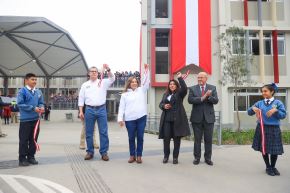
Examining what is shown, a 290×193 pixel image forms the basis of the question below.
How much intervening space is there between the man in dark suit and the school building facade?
50.3 ft

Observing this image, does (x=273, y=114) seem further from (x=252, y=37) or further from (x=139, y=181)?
(x=252, y=37)

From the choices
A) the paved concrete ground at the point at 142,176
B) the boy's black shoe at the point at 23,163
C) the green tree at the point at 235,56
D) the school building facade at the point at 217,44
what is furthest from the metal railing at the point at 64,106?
the boy's black shoe at the point at 23,163

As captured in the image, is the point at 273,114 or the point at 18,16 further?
the point at 18,16

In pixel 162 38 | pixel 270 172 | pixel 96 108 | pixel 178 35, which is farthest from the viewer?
pixel 162 38

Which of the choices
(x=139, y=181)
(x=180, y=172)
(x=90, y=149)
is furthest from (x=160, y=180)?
(x=90, y=149)

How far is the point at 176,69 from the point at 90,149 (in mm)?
15361

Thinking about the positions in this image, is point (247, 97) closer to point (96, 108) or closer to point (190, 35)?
point (190, 35)

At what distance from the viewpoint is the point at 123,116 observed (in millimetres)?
6570

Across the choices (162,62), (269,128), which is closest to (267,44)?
(162,62)

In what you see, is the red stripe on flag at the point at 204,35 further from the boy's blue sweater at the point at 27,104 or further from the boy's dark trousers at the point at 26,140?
the boy's dark trousers at the point at 26,140

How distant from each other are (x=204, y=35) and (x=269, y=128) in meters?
16.7

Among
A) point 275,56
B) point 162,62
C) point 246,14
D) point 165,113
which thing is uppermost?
point 246,14

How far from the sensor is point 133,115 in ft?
21.0

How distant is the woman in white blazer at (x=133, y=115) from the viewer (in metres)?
6.40
